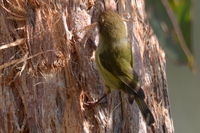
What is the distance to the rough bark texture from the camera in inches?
145

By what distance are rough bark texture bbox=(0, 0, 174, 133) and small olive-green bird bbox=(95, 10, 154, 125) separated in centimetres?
6

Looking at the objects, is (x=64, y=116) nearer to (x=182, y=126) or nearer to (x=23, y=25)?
(x=23, y=25)

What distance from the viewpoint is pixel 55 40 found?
12.3ft

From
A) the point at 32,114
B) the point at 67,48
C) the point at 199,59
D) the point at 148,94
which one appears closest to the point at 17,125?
the point at 32,114

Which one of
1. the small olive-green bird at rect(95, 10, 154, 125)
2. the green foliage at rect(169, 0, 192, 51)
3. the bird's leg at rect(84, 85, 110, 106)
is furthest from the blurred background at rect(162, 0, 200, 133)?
the bird's leg at rect(84, 85, 110, 106)

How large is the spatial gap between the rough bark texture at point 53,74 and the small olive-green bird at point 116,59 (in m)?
0.06

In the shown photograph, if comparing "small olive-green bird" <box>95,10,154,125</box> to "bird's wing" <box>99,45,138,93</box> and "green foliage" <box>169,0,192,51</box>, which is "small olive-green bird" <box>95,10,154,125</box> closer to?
"bird's wing" <box>99,45,138,93</box>

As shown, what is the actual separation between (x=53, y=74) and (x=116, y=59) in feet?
Result: 1.19

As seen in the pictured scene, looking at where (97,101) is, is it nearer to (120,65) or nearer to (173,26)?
(120,65)

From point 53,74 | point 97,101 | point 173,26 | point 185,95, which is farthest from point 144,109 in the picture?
point 185,95

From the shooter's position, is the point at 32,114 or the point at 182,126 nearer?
the point at 32,114

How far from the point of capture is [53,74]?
3709 millimetres

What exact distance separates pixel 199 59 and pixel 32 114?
2999mm

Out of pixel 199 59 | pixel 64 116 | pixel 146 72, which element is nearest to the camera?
pixel 64 116
